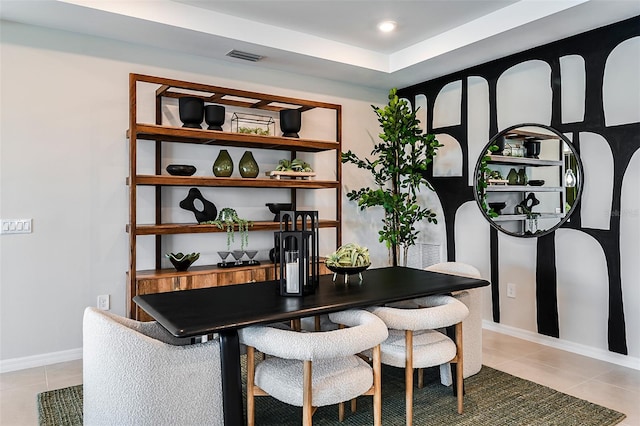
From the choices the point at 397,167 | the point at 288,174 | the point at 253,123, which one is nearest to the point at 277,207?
the point at 288,174

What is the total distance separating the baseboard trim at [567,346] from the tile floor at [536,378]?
0.06 metres

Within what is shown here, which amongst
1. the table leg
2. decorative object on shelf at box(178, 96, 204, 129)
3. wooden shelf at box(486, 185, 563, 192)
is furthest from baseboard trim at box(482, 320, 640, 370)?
decorative object on shelf at box(178, 96, 204, 129)

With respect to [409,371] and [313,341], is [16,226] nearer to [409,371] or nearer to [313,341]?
[313,341]

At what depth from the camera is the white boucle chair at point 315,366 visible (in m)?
1.81

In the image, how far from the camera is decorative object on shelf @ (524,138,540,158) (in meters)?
3.83

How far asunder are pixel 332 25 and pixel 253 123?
1.13m

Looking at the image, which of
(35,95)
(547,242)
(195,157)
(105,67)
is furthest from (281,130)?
(547,242)

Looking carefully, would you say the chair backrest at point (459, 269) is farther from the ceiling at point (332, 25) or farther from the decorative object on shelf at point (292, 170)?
the ceiling at point (332, 25)

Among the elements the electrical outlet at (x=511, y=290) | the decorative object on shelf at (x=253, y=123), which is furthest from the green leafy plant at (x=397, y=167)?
the electrical outlet at (x=511, y=290)

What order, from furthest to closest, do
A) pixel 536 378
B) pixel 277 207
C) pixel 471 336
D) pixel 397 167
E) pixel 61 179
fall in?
pixel 397 167, pixel 277 207, pixel 61 179, pixel 536 378, pixel 471 336

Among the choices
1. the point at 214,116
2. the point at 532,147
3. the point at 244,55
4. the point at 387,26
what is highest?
the point at 387,26

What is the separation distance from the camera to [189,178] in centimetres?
350

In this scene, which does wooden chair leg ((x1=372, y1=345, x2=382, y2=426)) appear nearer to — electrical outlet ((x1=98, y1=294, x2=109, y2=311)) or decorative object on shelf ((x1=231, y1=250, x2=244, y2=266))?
decorative object on shelf ((x1=231, y1=250, x2=244, y2=266))

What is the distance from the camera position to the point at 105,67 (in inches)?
140
